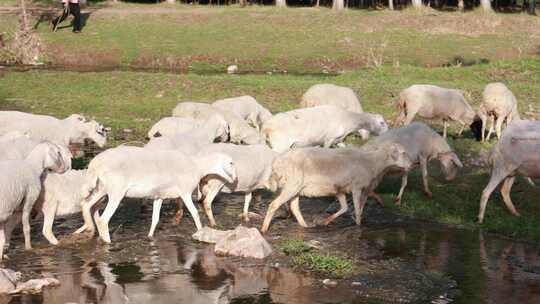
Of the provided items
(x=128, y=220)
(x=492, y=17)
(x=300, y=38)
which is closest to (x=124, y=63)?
(x=300, y=38)

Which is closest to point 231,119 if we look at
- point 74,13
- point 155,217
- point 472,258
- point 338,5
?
point 155,217

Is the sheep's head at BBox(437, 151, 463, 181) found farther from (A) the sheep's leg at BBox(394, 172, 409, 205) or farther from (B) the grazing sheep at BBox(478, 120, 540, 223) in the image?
(B) the grazing sheep at BBox(478, 120, 540, 223)

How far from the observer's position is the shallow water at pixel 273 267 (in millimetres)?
10773

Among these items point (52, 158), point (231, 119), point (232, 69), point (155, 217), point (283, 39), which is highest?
point (52, 158)

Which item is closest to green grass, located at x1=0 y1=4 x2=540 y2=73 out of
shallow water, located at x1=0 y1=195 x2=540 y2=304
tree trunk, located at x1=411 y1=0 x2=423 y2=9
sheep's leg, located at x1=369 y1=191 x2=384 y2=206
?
tree trunk, located at x1=411 y1=0 x2=423 y2=9

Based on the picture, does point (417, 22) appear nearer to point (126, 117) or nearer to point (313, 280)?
point (126, 117)

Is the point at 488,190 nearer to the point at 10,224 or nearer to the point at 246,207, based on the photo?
the point at 246,207

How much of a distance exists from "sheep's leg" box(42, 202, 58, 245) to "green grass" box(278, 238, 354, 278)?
322 centimetres

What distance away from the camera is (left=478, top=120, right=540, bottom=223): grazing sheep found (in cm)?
1459

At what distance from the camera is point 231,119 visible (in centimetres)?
1984

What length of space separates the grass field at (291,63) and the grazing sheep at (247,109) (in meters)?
2.01

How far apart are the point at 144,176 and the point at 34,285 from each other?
10.2ft

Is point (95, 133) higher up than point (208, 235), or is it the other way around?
point (95, 133)

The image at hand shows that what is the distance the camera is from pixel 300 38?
3975 centimetres
